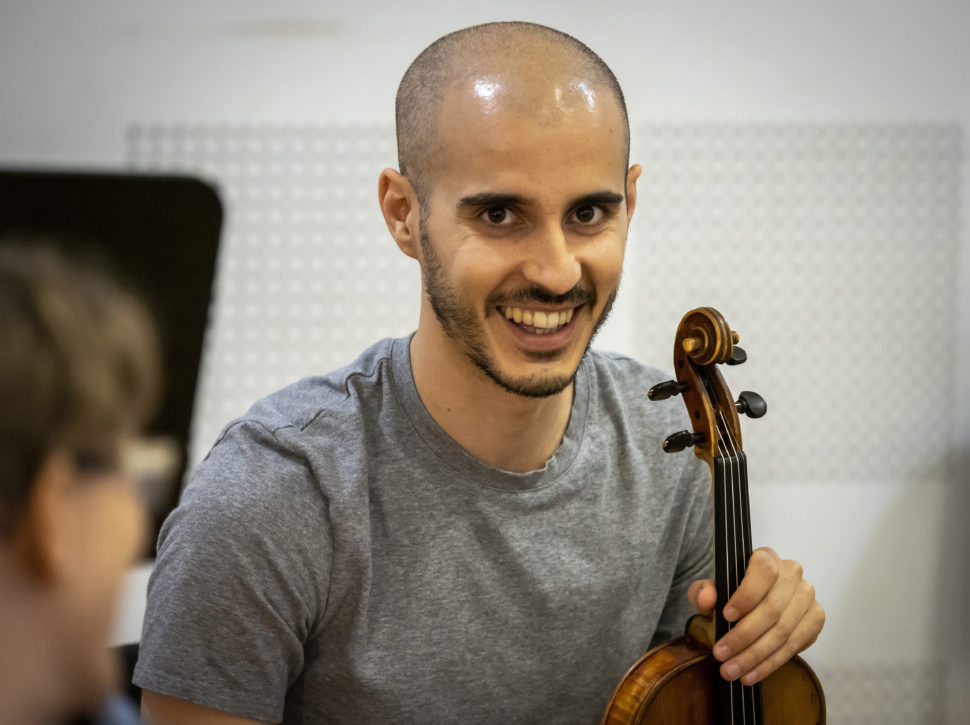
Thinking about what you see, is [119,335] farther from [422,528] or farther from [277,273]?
[277,273]

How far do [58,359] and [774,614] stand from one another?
1.22 meters

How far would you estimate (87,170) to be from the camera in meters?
2.21

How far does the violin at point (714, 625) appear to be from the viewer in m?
1.25

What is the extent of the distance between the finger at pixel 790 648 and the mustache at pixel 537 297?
0.58 m

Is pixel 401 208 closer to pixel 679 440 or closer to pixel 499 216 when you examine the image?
pixel 499 216

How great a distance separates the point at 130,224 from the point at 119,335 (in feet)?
6.93

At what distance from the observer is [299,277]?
227 cm

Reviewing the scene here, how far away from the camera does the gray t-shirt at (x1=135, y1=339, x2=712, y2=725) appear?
121 cm

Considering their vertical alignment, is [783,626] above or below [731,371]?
below

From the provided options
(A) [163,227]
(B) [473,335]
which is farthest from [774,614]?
(A) [163,227]

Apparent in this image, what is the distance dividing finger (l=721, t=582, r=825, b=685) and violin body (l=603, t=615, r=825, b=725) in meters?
0.04

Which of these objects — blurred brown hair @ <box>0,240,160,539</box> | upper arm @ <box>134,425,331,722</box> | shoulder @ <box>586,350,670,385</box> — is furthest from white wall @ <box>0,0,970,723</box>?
blurred brown hair @ <box>0,240,160,539</box>

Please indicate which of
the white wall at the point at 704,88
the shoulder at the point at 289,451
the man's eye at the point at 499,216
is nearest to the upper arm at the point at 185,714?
the shoulder at the point at 289,451

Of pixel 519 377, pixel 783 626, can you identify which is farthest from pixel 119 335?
pixel 783 626
